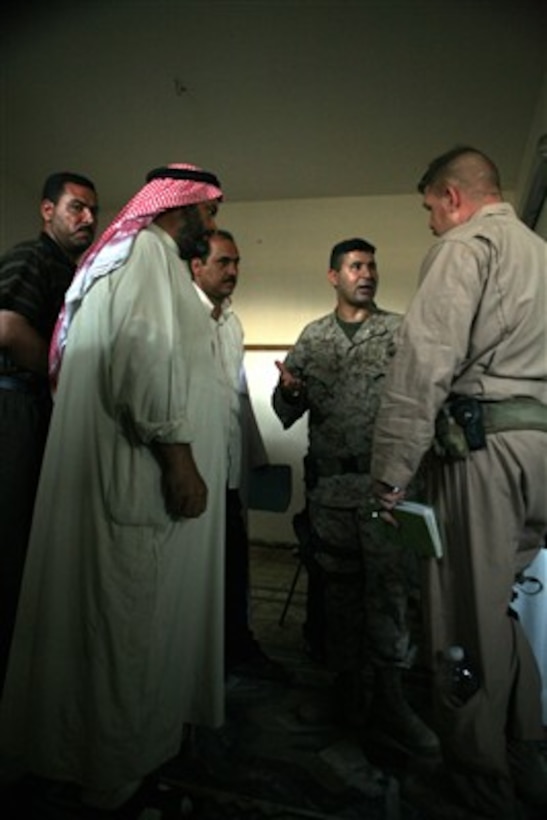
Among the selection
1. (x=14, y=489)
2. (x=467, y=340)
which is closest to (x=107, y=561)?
(x=14, y=489)

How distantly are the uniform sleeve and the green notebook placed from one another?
0.07 meters

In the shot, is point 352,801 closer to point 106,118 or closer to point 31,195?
point 106,118

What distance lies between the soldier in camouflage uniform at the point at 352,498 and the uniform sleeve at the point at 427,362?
0.56 metres

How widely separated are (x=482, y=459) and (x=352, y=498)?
65 cm

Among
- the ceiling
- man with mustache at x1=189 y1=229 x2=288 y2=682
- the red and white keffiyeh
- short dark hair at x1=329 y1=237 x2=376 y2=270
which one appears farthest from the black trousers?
the ceiling

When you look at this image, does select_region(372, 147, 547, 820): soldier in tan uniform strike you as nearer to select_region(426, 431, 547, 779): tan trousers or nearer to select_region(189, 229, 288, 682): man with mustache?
select_region(426, 431, 547, 779): tan trousers

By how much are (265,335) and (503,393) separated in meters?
A: 3.08

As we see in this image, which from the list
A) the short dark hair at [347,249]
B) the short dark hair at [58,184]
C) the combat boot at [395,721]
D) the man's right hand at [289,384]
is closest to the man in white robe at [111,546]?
the short dark hair at [58,184]

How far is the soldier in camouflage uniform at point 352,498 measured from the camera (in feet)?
5.32

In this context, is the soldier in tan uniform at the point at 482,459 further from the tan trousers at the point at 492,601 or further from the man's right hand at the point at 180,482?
the man's right hand at the point at 180,482

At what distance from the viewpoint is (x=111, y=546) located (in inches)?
42.6

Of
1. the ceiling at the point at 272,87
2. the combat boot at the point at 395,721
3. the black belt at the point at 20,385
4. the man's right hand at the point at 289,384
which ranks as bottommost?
the combat boot at the point at 395,721

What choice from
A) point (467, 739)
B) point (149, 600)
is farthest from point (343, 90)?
point (467, 739)

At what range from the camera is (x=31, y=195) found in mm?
4227
